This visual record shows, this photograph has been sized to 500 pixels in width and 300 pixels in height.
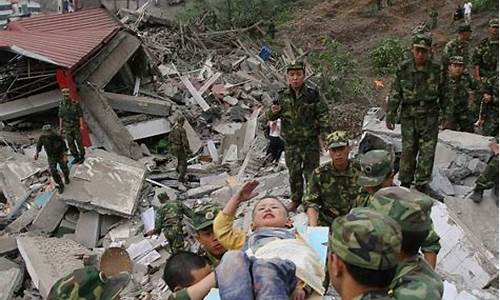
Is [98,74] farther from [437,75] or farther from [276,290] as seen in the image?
[276,290]

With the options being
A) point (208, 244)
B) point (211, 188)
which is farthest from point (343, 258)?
point (211, 188)

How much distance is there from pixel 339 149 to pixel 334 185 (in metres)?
0.28

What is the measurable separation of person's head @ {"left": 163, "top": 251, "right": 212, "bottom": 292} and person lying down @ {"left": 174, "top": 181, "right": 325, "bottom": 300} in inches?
7.2

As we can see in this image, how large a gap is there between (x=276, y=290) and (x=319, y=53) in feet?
48.8

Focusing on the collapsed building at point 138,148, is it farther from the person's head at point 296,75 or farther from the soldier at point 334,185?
the person's head at point 296,75

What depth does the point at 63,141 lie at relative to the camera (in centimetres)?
877

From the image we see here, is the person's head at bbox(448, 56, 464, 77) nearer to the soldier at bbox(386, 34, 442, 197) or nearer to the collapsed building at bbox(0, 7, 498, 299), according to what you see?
the collapsed building at bbox(0, 7, 498, 299)

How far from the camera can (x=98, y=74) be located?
1150 cm

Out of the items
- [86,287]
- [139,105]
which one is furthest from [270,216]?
[139,105]

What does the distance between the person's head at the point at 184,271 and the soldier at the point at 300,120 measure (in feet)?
Answer: 9.40

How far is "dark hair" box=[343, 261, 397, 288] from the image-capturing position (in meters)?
2.10

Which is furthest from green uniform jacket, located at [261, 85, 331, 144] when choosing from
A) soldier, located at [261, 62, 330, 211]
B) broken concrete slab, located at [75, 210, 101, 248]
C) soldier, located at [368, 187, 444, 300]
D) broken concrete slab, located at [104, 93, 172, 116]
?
broken concrete slab, located at [104, 93, 172, 116]

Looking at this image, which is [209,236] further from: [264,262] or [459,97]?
[459,97]

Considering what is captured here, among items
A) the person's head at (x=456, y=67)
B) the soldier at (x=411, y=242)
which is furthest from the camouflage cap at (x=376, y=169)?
the person's head at (x=456, y=67)
